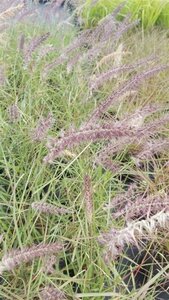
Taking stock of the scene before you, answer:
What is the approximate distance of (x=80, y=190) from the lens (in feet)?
4.98

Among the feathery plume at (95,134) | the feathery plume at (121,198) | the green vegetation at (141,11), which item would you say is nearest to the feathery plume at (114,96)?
the feathery plume at (95,134)

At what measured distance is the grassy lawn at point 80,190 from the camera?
0.90 m

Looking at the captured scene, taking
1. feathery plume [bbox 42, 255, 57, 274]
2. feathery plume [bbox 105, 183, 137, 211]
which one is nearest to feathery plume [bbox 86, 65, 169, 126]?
feathery plume [bbox 105, 183, 137, 211]

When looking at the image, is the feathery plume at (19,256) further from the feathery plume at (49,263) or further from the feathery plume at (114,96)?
the feathery plume at (114,96)

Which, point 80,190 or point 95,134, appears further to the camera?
point 80,190

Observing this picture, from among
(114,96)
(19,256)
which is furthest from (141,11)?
(19,256)

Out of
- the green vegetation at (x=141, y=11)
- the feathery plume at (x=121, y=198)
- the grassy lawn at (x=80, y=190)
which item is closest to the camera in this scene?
the grassy lawn at (x=80, y=190)

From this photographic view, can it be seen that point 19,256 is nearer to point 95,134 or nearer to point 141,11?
point 95,134

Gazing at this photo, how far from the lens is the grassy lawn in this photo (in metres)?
0.90

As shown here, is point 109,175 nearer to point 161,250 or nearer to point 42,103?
point 161,250

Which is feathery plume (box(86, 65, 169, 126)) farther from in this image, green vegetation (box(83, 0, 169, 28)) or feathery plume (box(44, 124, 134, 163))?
green vegetation (box(83, 0, 169, 28))

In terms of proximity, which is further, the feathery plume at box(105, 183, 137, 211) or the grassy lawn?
the feathery plume at box(105, 183, 137, 211)

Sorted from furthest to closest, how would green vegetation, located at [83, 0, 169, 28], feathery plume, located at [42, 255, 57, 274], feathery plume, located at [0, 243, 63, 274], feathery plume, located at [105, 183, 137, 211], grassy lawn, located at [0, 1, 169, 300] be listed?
1. green vegetation, located at [83, 0, 169, 28]
2. feathery plume, located at [105, 183, 137, 211]
3. feathery plume, located at [42, 255, 57, 274]
4. grassy lawn, located at [0, 1, 169, 300]
5. feathery plume, located at [0, 243, 63, 274]

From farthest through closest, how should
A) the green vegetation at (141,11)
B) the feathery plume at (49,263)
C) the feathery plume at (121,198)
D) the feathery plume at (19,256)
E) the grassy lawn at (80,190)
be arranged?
the green vegetation at (141,11) → the feathery plume at (121,198) → the feathery plume at (49,263) → the grassy lawn at (80,190) → the feathery plume at (19,256)
